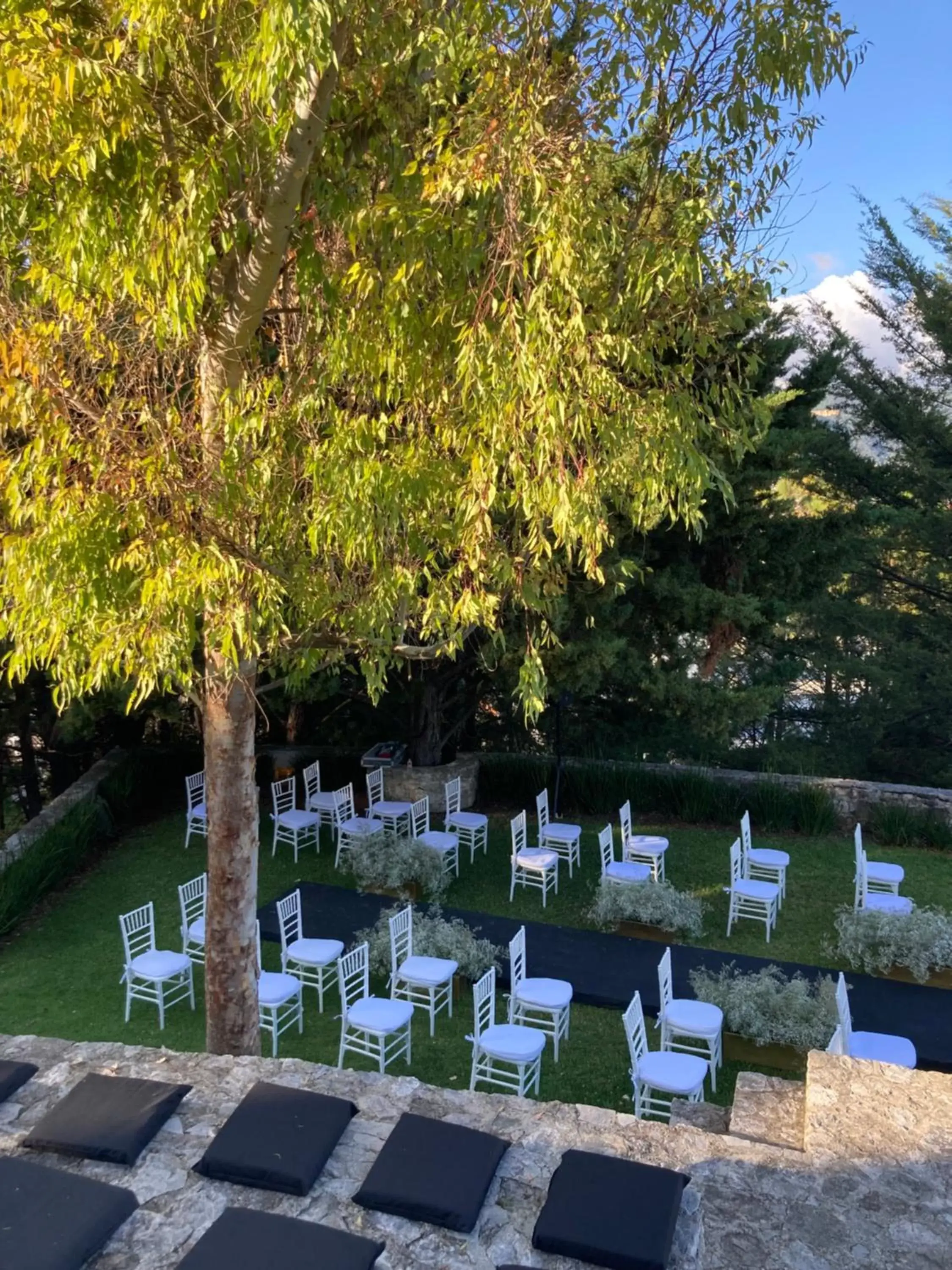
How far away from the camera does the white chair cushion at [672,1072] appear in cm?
642

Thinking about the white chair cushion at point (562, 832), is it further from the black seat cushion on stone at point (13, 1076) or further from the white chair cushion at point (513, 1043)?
the black seat cushion on stone at point (13, 1076)

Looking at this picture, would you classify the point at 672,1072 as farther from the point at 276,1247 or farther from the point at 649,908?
the point at 276,1247

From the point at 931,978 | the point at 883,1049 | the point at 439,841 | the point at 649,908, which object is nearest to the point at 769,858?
the point at 649,908

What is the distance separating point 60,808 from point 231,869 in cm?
712

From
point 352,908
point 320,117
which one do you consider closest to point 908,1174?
point 320,117

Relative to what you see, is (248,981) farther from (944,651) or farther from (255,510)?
(944,651)

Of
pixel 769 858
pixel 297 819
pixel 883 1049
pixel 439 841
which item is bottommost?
pixel 883 1049

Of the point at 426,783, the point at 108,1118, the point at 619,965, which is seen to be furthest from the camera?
the point at 426,783

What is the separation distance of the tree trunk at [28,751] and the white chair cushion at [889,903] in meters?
11.3

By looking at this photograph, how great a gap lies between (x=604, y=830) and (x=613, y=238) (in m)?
7.51

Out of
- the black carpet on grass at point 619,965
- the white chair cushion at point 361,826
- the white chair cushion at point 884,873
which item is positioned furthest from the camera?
the white chair cushion at point 361,826

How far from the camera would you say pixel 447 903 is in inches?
420

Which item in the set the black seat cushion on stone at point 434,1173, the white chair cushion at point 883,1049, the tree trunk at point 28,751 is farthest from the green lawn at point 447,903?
the black seat cushion on stone at point 434,1173

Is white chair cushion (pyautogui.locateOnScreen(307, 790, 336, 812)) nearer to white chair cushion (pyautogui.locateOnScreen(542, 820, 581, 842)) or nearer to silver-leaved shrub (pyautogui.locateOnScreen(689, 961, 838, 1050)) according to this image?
white chair cushion (pyautogui.locateOnScreen(542, 820, 581, 842))
